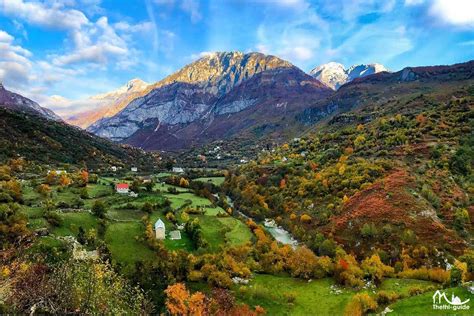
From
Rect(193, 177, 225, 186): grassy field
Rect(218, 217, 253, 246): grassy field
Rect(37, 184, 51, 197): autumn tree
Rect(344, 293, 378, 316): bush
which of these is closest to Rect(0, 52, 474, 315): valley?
Rect(344, 293, 378, 316): bush

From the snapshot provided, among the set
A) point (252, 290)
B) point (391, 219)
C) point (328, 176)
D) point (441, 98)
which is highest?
point (441, 98)

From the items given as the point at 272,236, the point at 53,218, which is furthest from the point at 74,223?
the point at 272,236

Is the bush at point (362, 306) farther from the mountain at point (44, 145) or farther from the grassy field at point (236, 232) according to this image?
the mountain at point (44, 145)

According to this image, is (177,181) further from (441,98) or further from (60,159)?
(441,98)

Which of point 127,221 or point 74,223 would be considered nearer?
point 74,223

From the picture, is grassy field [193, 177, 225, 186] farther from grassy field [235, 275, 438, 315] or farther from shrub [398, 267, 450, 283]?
shrub [398, 267, 450, 283]

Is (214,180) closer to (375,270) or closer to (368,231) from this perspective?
(368,231)

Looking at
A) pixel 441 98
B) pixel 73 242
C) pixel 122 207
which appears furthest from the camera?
pixel 441 98

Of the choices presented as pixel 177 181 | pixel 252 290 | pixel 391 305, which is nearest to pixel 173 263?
Result: pixel 252 290
